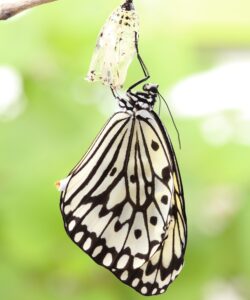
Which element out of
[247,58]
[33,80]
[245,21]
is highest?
[247,58]

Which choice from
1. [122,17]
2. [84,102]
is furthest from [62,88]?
[122,17]

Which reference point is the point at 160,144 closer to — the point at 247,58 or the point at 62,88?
the point at 62,88

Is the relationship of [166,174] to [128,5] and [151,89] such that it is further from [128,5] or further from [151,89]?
[128,5]

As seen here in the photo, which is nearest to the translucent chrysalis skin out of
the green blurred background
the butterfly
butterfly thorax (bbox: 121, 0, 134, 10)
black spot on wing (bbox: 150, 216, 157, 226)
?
butterfly thorax (bbox: 121, 0, 134, 10)

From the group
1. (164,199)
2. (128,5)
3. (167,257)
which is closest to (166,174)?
(164,199)

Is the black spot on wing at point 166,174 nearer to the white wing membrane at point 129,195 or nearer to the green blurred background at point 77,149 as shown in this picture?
the white wing membrane at point 129,195

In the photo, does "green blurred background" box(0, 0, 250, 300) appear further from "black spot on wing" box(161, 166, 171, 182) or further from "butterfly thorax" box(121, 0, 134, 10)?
"butterfly thorax" box(121, 0, 134, 10)
